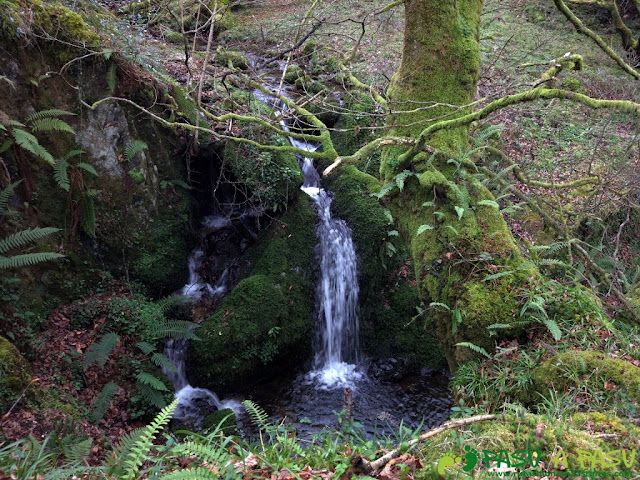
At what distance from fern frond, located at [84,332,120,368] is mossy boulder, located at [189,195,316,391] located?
4.59 ft

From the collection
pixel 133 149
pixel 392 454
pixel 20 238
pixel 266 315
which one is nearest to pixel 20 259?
pixel 20 238

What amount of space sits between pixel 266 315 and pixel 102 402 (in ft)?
9.18

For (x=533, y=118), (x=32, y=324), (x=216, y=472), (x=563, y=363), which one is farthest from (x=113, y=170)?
(x=533, y=118)

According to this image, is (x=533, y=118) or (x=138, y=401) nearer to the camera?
(x=138, y=401)

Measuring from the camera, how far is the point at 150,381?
228 inches

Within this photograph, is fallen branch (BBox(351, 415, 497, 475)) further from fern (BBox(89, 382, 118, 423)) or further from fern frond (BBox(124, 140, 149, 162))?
fern frond (BBox(124, 140, 149, 162))

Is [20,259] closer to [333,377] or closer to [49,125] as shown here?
[49,125]

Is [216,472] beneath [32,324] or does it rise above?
above

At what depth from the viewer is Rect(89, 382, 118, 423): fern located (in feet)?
17.0

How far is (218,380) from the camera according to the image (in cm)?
675

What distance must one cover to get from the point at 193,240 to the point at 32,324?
10.3ft

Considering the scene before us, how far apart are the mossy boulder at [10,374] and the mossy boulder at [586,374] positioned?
5.50 m

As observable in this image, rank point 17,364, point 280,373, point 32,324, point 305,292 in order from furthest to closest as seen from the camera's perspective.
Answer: point 305,292
point 280,373
point 32,324
point 17,364

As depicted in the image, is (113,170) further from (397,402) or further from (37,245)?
(397,402)
